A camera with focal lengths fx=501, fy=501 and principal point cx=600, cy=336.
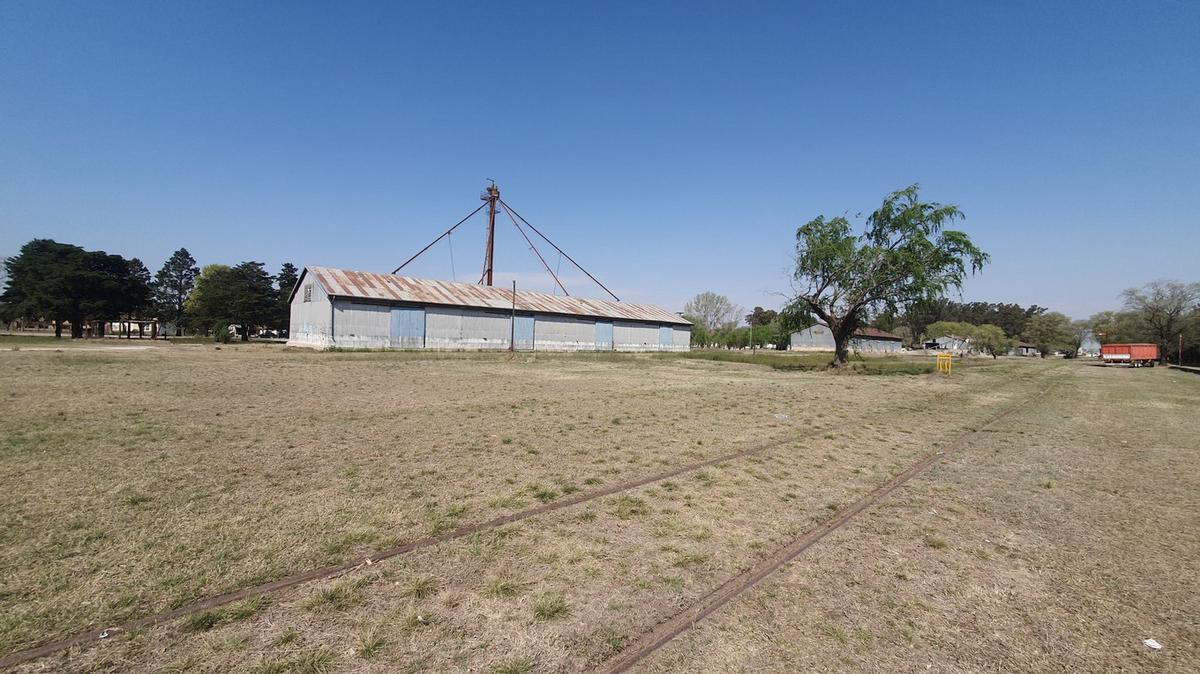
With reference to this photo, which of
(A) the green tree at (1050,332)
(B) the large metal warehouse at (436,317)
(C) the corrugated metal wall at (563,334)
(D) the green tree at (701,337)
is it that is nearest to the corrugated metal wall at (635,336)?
(B) the large metal warehouse at (436,317)

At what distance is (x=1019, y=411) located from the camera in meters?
14.4

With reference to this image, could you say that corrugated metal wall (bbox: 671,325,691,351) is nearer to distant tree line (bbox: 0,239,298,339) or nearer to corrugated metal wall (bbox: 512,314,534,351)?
corrugated metal wall (bbox: 512,314,534,351)

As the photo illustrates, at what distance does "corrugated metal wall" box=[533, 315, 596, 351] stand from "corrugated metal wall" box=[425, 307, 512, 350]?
364 cm

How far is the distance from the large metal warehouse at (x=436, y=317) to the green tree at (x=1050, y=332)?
100 m

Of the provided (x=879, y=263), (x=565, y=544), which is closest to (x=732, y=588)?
(x=565, y=544)

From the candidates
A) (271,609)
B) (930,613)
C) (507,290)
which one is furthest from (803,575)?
(507,290)

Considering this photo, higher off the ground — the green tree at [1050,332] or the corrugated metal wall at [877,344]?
the green tree at [1050,332]

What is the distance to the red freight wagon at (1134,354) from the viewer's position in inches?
2010

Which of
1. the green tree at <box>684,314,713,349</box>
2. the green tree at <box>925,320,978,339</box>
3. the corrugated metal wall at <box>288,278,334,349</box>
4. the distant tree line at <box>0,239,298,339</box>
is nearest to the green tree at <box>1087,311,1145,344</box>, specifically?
the green tree at <box>925,320,978,339</box>

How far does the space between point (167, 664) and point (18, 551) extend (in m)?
2.46

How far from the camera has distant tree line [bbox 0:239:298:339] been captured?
54.7 meters

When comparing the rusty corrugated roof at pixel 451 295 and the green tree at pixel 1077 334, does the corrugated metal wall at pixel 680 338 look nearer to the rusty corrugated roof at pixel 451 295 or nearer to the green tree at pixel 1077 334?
the rusty corrugated roof at pixel 451 295

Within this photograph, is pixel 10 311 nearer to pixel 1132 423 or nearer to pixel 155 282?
pixel 155 282

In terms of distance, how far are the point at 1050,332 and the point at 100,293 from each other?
6199 inches
